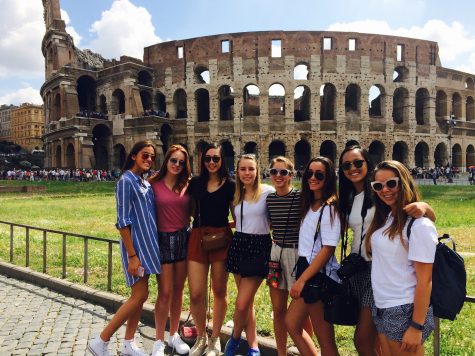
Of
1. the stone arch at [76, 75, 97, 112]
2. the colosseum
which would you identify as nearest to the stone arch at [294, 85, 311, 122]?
the colosseum

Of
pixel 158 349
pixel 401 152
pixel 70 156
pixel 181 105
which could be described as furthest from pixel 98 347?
pixel 401 152

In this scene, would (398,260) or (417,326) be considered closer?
(417,326)

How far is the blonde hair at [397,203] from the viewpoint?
105 inches

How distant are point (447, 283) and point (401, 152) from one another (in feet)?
119

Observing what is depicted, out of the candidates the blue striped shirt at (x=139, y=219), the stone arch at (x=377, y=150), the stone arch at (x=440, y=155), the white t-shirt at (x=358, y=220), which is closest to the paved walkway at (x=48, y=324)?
the blue striped shirt at (x=139, y=219)

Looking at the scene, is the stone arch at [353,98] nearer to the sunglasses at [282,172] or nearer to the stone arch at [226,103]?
the stone arch at [226,103]

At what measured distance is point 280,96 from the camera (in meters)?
40.3

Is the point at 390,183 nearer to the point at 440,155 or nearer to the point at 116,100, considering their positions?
the point at 116,100

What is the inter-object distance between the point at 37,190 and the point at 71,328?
23935 mm

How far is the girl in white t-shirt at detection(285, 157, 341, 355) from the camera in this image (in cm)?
319

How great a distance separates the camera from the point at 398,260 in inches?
104

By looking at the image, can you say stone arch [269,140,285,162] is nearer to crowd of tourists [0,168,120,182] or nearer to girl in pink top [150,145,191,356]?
crowd of tourists [0,168,120,182]

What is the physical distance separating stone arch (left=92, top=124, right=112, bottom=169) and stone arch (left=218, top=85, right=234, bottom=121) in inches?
410

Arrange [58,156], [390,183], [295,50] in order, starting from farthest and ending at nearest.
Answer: [58,156], [295,50], [390,183]
